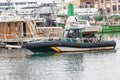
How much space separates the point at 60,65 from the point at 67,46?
8822 millimetres

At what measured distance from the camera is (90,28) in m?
65.6

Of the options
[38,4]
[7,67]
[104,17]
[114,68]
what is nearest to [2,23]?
[7,67]

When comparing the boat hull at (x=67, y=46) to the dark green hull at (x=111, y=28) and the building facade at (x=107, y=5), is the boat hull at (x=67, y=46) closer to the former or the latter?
the dark green hull at (x=111, y=28)

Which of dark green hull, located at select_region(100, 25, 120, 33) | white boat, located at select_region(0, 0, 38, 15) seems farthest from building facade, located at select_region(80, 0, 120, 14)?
dark green hull, located at select_region(100, 25, 120, 33)

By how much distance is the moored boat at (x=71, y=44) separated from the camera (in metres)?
53.3

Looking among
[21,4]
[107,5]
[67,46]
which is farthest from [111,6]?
[67,46]

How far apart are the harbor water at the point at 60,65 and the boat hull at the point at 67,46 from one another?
79 cm

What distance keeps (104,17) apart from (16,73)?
61.1m

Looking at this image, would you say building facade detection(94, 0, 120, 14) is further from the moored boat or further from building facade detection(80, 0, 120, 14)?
the moored boat

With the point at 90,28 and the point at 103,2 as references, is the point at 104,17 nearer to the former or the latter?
the point at 103,2

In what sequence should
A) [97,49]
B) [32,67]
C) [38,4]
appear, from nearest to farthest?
[32,67]
[97,49]
[38,4]

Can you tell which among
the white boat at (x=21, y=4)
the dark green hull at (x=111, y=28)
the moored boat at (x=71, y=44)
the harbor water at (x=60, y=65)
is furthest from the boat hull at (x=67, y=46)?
the white boat at (x=21, y=4)

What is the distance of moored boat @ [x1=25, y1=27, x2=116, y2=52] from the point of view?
53312 millimetres

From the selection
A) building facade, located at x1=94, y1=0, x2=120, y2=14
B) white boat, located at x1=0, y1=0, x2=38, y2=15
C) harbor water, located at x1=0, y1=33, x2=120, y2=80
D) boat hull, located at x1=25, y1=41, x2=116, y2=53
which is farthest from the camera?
white boat, located at x1=0, y1=0, x2=38, y2=15
